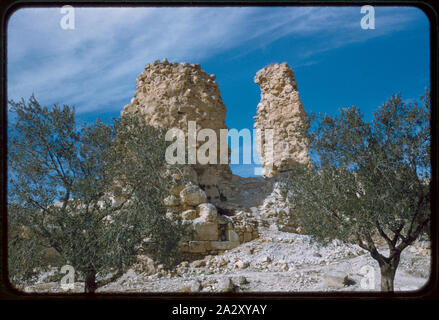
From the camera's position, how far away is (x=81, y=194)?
27.5 ft

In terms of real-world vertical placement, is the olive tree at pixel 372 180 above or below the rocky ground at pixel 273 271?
above

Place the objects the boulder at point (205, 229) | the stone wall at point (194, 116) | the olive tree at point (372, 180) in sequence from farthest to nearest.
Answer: the stone wall at point (194, 116) → the boulder at point (205, 229) → the olive tree at point (372, 180)

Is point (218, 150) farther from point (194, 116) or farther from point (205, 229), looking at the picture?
point (205, 229)

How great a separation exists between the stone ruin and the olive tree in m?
8.22

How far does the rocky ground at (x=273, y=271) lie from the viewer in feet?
34.5

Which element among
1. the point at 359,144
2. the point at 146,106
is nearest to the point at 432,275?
the point at 359,144

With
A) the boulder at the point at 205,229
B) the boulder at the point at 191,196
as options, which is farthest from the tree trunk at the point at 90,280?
the boulder at the point at 191,196

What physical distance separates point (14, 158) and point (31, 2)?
486 cm

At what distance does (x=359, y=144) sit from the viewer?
8.35 m

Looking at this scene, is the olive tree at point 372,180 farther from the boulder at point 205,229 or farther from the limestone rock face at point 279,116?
the limestone rock face at point 279,116

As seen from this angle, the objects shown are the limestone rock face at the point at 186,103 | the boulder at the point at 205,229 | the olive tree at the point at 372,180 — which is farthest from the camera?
the limestone rock face at the point at 186,103

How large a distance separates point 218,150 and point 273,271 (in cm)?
1029

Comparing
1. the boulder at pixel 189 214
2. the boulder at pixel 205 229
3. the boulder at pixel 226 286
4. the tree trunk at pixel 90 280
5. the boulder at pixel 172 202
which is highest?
the boulder at pixel 172 202

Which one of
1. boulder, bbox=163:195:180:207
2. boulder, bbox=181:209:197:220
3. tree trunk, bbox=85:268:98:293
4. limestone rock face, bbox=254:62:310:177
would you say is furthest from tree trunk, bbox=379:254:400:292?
limestone rock face, bbox=254:62:310:177
